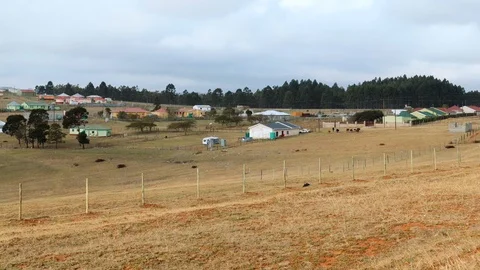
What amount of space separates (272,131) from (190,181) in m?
57.6

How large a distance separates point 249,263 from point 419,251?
3973mm

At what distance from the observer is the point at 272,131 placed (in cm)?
9750

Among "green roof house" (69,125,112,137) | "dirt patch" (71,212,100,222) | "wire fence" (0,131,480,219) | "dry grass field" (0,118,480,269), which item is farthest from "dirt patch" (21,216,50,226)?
"green roof house" (69,125,112,137)

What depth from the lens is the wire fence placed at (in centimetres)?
2527

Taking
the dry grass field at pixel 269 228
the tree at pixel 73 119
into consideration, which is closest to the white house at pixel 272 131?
the tree at pixel 73 119

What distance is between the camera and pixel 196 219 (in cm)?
1856

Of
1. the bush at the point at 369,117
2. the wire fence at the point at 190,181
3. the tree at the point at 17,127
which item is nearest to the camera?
the wire fence at the point at 190,181

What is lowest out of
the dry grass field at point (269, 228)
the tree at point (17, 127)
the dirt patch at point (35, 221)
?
the dirt patch at point (35, 221)

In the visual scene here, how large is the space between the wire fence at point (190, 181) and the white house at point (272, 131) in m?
35.2

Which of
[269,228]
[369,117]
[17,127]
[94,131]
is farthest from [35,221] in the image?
[369,117]

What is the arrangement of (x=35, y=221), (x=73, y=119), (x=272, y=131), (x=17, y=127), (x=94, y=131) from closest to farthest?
(x=35, y=221)
(x=17, y=127)
(x=272, y=131)
(x=94, y=131)
(x=73, y=119)

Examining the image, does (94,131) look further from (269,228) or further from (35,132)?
(269,228)

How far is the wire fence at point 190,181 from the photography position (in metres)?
25.3

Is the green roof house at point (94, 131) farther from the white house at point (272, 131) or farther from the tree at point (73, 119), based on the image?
the white house at point (272, 131)
